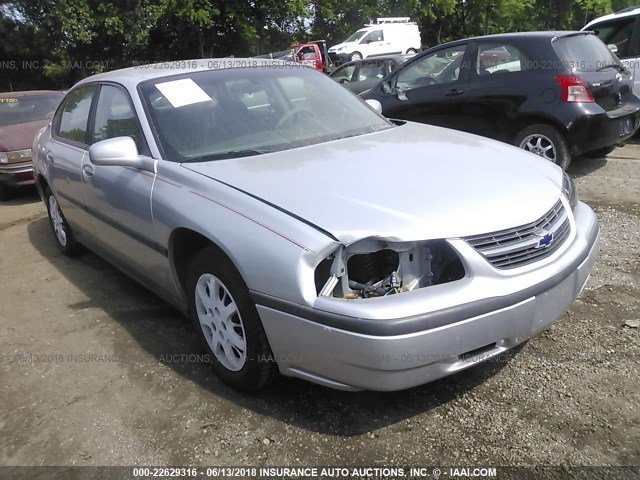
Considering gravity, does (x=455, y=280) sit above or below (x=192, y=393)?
above

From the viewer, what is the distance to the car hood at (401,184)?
89.0 inches

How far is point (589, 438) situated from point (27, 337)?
325 cm

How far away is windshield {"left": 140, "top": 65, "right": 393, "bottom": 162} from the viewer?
10.3 feet

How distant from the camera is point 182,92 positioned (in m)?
3.35

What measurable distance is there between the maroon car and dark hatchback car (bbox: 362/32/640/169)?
4.93 m

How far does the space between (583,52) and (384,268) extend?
15.9 ft

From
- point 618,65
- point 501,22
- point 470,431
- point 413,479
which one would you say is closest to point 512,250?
point 470,431

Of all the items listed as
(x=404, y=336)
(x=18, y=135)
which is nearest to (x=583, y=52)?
(x=404, y=336)

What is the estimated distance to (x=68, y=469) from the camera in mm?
2387

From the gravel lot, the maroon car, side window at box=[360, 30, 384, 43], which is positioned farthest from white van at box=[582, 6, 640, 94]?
side window at box=[360, 30, 384, 43]

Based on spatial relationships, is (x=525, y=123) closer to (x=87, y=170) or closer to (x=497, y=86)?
(x=497, y=86)

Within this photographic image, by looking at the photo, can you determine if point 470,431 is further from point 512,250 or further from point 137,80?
point 137,80

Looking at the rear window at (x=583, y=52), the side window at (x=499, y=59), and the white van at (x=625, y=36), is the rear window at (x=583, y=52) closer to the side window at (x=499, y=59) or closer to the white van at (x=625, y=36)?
the side window at (x=499, y=59)

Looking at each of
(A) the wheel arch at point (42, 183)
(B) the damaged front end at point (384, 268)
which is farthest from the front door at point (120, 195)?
(A) the wheel arch at point (42, 183)
